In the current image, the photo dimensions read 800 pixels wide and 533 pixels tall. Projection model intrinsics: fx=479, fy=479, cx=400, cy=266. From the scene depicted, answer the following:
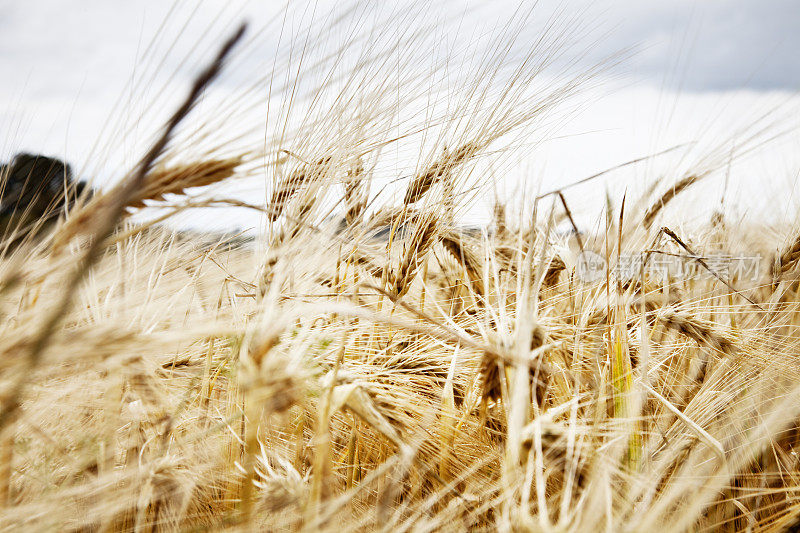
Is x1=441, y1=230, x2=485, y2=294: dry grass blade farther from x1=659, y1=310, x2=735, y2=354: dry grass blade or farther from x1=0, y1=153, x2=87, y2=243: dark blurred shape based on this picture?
x1=0, y1=153, x2=87, y2=243: dark blurred shape

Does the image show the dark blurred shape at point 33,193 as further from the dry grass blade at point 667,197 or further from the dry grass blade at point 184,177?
the dry grass blade at point 667,197

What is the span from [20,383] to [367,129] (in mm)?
568

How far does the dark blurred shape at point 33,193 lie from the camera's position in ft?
2.09

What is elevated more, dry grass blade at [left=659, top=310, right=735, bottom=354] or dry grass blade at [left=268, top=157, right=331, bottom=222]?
dry grass blade at [left=268, top=157, right=331, bottom=222]

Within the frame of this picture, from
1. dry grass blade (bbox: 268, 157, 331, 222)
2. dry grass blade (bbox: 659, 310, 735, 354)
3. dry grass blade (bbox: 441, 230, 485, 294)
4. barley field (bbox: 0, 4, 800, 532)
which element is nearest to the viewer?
barley field (bbox: 0, 4, 800, 532)

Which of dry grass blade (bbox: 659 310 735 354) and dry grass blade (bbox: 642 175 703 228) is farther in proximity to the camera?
dry grass blade (bbox: 642 175 703 228)

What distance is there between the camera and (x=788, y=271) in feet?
4.13

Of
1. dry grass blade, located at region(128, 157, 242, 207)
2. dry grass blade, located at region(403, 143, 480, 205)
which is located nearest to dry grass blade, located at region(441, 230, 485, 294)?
dry grass blade, located at region(403, 143, 480, 205)

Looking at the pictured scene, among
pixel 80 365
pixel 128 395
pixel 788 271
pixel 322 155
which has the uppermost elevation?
pixel 322 155

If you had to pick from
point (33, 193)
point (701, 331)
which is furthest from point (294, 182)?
point (701, 331)

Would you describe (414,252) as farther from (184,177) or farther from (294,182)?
(184,177)

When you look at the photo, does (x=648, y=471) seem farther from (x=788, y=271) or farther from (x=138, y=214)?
(x=788, y=271)

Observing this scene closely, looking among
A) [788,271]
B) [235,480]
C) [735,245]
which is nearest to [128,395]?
[235,480]

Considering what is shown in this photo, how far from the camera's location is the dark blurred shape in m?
0.64
